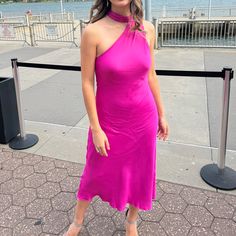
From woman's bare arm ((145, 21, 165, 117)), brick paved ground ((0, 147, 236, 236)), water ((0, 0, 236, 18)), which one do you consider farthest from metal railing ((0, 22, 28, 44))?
woman's bare arm ((145, 21, 165, 117))

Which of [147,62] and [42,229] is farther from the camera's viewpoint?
[42,229]

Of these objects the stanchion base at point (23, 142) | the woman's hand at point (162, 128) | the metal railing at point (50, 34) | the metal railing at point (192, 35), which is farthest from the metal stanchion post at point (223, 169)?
the metal railing at point (50, 34)

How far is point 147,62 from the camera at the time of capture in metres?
1.88

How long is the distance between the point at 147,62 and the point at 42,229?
1.67 metres

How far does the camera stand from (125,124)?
2008 mm

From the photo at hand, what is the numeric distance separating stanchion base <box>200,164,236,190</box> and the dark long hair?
6.41ft

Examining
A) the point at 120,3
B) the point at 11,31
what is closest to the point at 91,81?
the point at 120,3

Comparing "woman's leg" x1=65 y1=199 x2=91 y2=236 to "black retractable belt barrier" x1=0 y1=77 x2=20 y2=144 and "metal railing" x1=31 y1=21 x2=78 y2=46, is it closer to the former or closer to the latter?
"black retractable belt barrier" x1=0 y1=77 x2=20 y2=144

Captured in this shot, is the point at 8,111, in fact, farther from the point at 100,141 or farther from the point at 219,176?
the point at 219,176

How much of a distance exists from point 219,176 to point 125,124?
1.68 m

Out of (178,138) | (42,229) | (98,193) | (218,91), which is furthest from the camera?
(218,91)

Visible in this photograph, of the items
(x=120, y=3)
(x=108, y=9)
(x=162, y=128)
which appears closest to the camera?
(x=120, y=3)

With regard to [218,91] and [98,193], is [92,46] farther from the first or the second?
[218,91]

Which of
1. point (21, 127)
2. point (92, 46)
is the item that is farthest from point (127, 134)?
point (21, 127)
